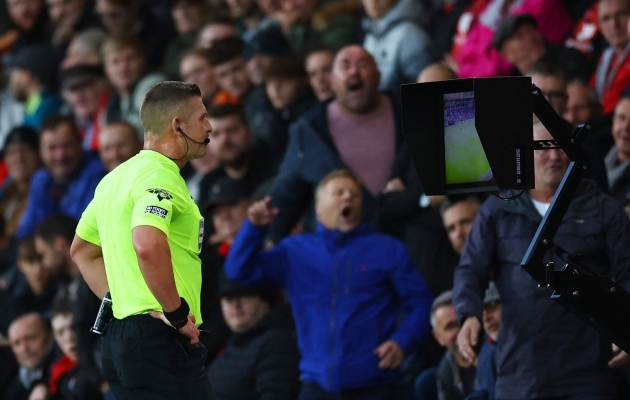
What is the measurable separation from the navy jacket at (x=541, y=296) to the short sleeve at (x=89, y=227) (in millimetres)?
1957

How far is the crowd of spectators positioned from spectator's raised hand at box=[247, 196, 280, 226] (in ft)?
1.05

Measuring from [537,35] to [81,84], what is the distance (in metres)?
5.01

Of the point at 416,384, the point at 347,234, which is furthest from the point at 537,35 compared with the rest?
the point at 416,384

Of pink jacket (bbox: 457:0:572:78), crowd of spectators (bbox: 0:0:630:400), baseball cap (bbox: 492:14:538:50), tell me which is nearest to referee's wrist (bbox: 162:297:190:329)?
crowd of spectators (bbox: 0:0:630:400)

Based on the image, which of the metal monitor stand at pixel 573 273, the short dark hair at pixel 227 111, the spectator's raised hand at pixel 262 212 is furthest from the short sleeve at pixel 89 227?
the short dark hair at pixel 227 111

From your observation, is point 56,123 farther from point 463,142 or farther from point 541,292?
point 463,142

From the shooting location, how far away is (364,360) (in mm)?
7824

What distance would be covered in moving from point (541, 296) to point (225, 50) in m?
4.81

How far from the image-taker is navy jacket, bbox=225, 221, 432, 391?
7848 mm

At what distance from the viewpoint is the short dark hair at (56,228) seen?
10.6 metres

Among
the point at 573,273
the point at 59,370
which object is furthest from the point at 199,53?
the point at 573,273

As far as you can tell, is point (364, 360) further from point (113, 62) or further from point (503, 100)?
point (113, 62)

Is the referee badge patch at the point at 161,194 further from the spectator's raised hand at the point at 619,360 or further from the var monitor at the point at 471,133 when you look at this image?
the spectator's raised hand at the point at 619,360

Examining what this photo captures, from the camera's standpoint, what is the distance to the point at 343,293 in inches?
315
